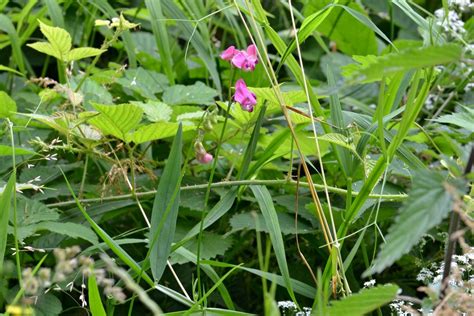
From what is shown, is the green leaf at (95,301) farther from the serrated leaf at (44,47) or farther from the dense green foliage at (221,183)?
the serrated leaf at (44,47)

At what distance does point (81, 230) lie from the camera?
144 cm

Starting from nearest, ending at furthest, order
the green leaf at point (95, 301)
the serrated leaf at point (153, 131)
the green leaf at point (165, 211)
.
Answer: the green leaf at point (95, 301)
the green leaf at point (165, 211)
the serrated leaf at point (153, 131)

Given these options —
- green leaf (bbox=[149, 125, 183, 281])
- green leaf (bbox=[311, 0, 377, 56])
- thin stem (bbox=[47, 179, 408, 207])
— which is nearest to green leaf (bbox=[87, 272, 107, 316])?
green leaf (bbox=[149, 125, 183, 281])

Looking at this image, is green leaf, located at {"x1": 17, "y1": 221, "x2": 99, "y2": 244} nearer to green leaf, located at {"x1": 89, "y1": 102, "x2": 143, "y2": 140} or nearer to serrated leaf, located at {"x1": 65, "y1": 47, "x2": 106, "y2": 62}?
green leaf, located at {"x1": 89, "y1": 102, "x2": 143, "y2": 140}

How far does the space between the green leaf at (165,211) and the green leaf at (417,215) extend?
0.50 m

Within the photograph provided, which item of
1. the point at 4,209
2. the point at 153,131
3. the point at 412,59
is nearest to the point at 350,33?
the point at 153,131

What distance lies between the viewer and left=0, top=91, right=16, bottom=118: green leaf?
Answer: 1.61 m

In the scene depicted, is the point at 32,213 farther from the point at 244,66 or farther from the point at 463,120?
the point at 463,120

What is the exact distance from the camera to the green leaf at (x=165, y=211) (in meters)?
1.30

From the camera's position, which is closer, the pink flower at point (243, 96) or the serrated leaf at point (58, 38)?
the pink flower at point (243, 96)

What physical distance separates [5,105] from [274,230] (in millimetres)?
596

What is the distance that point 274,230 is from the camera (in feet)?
4.62

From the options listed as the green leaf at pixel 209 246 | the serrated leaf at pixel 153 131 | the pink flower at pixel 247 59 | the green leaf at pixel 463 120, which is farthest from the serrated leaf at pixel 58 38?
the green leaf at pixel 463 120

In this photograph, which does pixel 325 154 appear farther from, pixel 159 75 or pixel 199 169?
pixel 159 75
